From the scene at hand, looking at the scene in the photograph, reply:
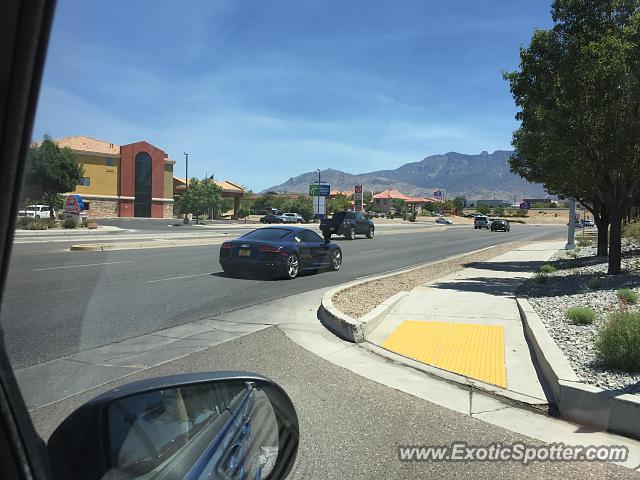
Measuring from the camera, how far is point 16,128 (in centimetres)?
128

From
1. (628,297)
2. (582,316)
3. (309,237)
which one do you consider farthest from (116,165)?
(309,237)

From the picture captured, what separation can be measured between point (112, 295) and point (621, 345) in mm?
8702

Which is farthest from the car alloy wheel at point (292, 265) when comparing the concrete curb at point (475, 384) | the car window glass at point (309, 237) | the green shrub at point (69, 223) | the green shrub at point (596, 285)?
the green shrub at point (69, 223)

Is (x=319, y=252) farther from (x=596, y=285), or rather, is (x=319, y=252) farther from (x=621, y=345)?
(x=621, y=345)

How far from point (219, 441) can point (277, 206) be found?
337 feet

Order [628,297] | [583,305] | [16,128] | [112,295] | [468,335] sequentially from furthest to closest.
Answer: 1. [112,295]
2. [583,305]
3. [628,297]
4. [468,335]
5. [16,128]

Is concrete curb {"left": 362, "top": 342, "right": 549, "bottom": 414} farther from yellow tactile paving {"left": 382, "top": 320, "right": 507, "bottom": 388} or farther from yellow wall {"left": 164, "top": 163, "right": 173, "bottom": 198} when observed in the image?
yellow wall {"left": 164, "top": 163, "right": 173, "bottom": 198}

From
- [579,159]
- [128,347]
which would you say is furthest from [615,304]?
[128,347]

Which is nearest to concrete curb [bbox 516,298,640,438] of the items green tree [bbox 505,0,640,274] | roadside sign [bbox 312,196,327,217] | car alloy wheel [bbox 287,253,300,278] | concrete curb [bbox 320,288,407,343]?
concrete curb [bbox 320,288,407,343]

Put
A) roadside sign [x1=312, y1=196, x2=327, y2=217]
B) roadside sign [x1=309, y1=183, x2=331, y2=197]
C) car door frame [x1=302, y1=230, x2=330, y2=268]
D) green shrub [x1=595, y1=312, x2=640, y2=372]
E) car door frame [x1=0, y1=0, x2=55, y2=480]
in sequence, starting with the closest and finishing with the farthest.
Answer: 1. car door frame [x1=0, y1=0, x2=55, y2=480]
2. green shrub [x1=595, y1=312, x2=640, y2=372]
3. car door frame [x1=302, y1=230, x2=330, y2=268]
4. roadside sign [x1=312, y1=196, x2=327, y2=217]
5. roadside sign [x1=309, y1=183, x2=331, y2=197]

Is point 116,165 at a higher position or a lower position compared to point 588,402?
higher

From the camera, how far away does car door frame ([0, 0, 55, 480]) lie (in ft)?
4.06

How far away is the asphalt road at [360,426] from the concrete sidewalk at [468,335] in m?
1.08

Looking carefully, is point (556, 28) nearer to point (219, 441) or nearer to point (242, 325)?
point (242, 325)
